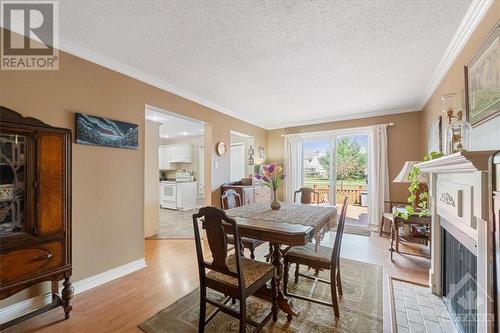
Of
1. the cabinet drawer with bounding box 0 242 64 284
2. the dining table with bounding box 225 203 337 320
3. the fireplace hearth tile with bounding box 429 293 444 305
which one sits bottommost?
the fireplace hearth tile with bounding box 429 293 444 305

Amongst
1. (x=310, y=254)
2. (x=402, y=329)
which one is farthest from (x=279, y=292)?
(x=402, y=329)

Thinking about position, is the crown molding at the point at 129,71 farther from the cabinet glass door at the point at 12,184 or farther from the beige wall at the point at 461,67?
the beige wall at the point at 461,67

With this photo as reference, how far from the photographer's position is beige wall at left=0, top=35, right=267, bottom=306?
1943 mm

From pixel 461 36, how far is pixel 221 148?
11.3 ft

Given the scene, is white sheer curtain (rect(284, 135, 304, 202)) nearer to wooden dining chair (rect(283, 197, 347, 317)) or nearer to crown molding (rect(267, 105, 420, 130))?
crown molding (rect(267, 105, 420, 130))

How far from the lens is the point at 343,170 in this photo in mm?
4969

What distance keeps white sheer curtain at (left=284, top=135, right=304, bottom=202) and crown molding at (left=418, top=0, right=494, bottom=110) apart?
282cm

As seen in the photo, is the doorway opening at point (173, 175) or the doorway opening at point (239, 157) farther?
the doorway opening at point (239, 157)

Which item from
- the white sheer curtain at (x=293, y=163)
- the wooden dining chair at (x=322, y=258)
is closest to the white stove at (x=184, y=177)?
the white sheer curtain at (x=293, y=163)

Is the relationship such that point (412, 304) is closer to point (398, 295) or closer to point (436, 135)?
point (398, 295)

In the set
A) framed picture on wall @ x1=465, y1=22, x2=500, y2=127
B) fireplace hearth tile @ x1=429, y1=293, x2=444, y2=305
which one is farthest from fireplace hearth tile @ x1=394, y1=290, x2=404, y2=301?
framed picture on wall @ x1=465, y1=22, x2=500, y2=127

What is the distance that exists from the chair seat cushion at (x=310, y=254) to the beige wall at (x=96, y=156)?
1.95m

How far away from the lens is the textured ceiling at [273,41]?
1650mm

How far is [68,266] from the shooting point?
6.00ft
